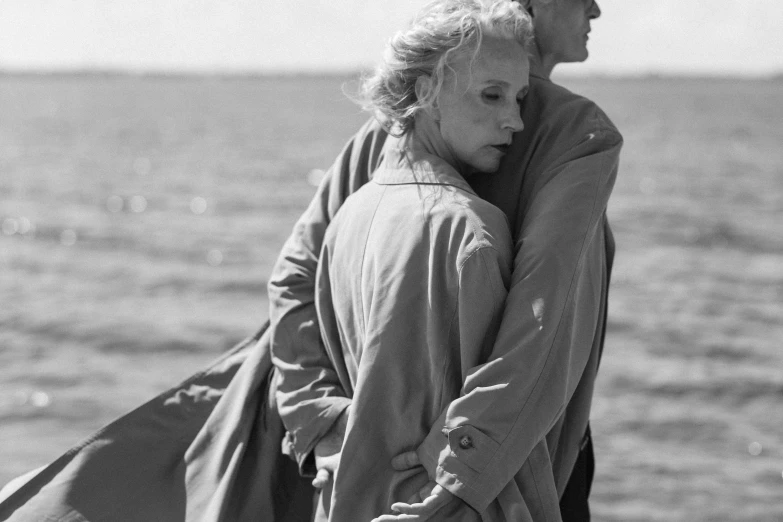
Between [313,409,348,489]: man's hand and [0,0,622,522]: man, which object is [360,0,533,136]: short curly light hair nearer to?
[0,0,622,522]: man

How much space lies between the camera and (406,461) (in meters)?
2.20

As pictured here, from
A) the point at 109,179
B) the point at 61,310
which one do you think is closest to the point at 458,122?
the point at 61,310

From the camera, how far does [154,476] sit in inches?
106

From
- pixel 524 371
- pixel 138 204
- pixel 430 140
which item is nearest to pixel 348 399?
pixel 524 371

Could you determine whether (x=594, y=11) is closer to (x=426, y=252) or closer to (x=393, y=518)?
(x=426, y=252)

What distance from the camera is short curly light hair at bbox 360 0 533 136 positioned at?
2254 mm

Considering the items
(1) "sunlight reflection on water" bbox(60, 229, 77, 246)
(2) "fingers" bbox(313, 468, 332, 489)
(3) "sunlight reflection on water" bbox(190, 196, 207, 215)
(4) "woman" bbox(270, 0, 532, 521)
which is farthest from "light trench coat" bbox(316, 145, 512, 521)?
(3) "sunlight reflection on water" bbox(190, 196, 207, 215)

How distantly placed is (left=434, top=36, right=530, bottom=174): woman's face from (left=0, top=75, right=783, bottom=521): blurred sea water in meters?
0.67

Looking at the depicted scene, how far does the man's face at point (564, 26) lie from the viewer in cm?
258

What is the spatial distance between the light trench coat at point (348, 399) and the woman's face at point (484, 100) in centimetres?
14

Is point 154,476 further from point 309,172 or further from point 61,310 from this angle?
point 309,172

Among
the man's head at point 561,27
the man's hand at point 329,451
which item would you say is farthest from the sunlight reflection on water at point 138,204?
the man's hand at point 329,451

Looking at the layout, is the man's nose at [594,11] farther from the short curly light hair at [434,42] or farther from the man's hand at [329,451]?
the man's hand at [329,451]

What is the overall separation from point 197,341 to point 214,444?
927 cm
